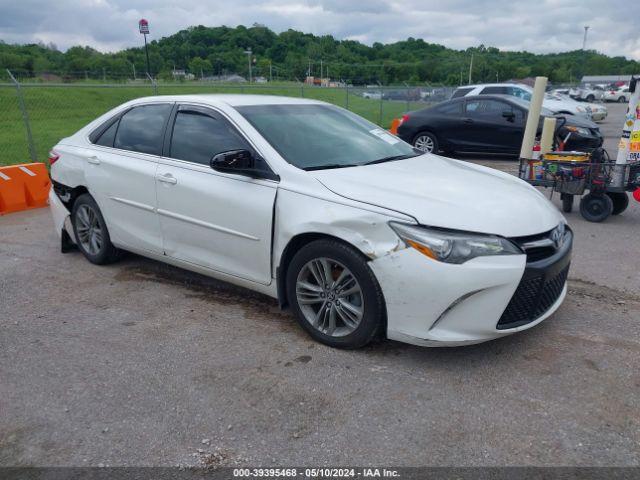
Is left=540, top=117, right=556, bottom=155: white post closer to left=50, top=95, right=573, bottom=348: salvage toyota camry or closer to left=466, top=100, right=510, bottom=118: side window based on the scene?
left=50, top=95, right=573, bottom=348: salvage toyota camry

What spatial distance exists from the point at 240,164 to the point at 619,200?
18.1 feet

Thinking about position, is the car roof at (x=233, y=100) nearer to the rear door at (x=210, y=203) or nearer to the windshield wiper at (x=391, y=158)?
the rear door at (x=210, y=203)

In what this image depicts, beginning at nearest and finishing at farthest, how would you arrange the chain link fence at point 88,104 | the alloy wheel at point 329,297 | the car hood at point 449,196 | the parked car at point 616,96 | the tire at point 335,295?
the car hood at point 449,196 → the tire at point 335,295 → the alloy wheel at point 329,297 → the chain link fence at point 88,104 → the parked car at point 616,96

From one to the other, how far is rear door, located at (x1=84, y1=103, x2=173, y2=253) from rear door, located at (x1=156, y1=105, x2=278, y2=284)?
0.15m

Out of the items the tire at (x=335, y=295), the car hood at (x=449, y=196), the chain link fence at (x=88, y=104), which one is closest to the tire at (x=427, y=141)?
the chain link fence at (x=88, y=104)

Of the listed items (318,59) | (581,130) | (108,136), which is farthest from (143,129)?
(318,59)

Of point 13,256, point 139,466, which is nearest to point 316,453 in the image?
point 139,466

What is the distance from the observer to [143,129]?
471 cm

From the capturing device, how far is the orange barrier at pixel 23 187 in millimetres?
7578

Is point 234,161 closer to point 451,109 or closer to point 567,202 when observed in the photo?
point 567,202

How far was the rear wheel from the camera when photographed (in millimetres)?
12484

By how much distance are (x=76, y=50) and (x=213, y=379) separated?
50975 mm

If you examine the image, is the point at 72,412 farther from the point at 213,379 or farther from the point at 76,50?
the point at 76,50

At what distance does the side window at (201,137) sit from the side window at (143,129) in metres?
0.19
